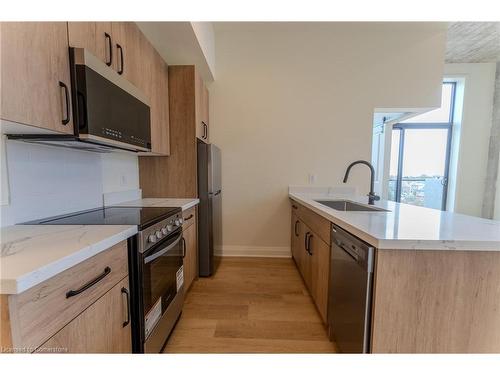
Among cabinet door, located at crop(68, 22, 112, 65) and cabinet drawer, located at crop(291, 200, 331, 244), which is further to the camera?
cabinet drawer, located at crop(291, 200, 331, 244)

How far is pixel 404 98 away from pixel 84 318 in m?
3.77

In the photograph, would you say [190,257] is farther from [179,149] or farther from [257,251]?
[257,251]

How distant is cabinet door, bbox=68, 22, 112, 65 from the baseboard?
2.46 meters

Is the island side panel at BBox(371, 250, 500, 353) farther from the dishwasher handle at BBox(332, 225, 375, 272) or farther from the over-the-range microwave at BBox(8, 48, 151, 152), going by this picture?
the over-the-range microwave at BBox(8, 48, 151, 152)

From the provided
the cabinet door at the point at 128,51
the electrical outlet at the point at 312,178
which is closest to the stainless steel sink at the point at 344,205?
the electrical outlet at the point at 312,178

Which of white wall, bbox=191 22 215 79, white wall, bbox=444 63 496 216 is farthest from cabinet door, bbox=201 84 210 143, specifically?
white wall, bbox=444 63 496 216

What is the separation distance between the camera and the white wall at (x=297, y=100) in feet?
9.30

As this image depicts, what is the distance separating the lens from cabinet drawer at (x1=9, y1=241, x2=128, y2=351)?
1.81 ft

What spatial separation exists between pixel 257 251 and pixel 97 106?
8.24 feet

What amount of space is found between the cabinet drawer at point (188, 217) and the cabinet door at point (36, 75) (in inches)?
43.3

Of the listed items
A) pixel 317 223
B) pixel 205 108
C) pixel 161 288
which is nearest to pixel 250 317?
pixel 161 288
